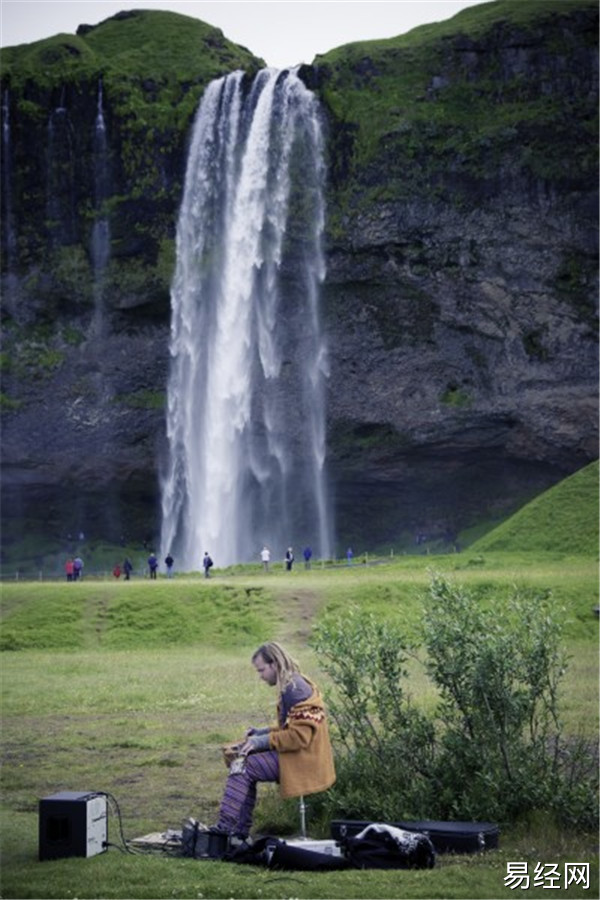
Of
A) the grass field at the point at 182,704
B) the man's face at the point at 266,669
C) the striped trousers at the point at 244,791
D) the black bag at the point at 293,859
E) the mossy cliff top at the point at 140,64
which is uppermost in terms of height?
the mossy cliff top at the point at 140,64

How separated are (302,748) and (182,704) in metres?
13.6

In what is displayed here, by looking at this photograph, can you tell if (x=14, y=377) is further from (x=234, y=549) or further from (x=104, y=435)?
(x=234, y=549)

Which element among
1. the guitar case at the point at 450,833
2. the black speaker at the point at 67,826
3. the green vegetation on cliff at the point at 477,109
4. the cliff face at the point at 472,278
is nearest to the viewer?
the black speaker at the point at 67,826

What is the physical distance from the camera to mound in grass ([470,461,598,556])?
52688mm

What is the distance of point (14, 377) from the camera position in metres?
85.2

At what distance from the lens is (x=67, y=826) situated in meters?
11.4

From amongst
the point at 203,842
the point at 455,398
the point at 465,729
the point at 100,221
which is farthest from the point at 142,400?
the point at 203,842

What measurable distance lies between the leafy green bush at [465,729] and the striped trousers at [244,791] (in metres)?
1.87

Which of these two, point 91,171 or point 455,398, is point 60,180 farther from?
point 455,398

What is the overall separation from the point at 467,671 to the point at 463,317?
68426mm

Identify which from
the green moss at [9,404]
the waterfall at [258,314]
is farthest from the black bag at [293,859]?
the green moss at [9,404]

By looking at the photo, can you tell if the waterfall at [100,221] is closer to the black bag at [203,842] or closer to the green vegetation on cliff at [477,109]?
the green vegetation on cliff at [477,109]

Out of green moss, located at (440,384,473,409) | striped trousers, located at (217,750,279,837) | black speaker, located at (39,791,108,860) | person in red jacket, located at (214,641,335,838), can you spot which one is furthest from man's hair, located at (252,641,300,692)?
green moss, located at (440,384,473,409)

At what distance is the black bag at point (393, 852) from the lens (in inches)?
439
